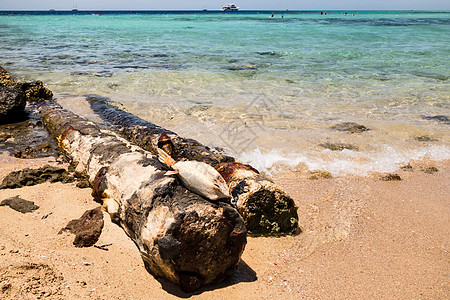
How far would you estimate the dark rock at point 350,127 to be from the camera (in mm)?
6535

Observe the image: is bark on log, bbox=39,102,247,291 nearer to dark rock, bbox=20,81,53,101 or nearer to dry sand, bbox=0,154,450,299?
dry sand, bbox=0,154,450,299

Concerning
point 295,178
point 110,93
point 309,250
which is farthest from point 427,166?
point 110,93

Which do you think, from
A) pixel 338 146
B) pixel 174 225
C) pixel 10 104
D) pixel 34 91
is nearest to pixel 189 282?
pixel 174 225

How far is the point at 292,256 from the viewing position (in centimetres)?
297

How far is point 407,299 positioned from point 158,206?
79.0 inches

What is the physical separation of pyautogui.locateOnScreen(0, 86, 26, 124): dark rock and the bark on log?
14.4ft

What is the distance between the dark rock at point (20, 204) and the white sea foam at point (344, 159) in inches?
115

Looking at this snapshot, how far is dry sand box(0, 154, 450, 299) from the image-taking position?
96.7 inches

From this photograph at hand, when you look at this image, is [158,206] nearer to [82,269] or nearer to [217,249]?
[217,249]

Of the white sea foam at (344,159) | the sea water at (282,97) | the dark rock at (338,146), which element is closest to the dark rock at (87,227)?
the white sea foam at (344,159)

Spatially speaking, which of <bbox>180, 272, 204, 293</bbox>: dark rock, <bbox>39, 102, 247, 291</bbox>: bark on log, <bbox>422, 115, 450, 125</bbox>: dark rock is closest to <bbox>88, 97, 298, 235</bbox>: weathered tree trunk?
<bbox>39, 102, 247, 291</bbox>: bark on log

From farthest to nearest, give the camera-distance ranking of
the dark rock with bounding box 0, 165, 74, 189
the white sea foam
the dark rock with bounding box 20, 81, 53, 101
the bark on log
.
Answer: the dark rock with bounding box 20, 81, 53, 101
the white sea foam
the dark rock with bounding box 0, 165, 74, 189
the bark on log

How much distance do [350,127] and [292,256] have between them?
4441mm

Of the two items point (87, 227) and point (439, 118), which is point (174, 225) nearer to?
point (87, 227)
